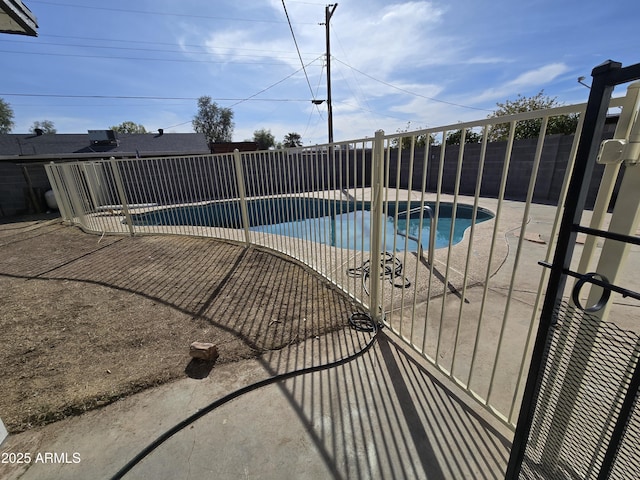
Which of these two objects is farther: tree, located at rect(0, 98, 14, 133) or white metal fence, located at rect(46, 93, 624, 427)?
tree, located at rect(0, 98, 14, 133)

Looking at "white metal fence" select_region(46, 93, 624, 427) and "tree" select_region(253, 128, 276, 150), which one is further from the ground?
"tree" select_region(253, 128, 276, 150)

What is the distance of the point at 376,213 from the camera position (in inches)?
84.8

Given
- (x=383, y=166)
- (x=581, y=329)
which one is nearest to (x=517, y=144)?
(x=383, y=166)

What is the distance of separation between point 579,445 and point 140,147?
21.2m

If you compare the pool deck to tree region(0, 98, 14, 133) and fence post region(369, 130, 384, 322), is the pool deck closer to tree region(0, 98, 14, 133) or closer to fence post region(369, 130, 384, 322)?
fence post region(369, 130, 384, 322)

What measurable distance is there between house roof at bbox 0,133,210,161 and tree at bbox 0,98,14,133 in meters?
16.5

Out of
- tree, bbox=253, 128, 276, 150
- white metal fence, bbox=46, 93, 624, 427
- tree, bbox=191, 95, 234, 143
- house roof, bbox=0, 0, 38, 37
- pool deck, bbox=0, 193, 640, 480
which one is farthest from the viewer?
tree, bbox=253, 128, 276, 150

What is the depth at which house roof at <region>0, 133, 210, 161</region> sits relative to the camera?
1476 centimetres

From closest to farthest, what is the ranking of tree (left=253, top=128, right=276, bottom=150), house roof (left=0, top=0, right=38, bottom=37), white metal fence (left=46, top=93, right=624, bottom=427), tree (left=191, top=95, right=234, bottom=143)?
white metal fence (left=46, top=93, right=624, bottom=427) → house roof (left=0, top=0, right=38, bottom=37) → tree (left=191, top=95, right=234, bottom=143) → tree (left=253, top=128, right=276, bottom=150)

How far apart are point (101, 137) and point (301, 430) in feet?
69.4

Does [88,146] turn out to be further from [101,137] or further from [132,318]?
[132,318]

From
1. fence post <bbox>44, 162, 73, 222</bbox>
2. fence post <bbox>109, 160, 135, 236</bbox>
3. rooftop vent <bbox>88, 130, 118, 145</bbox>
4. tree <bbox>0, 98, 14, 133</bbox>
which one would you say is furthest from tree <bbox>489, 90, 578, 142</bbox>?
tree <bbox>0, 98, 14, 133</bbox>

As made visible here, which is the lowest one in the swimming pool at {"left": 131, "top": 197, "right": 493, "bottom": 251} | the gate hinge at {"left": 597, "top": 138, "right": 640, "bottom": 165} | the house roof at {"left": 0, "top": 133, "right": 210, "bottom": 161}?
the swimming pool at {"left": 131, "top": 197, "right": 493, "bottom": 251}

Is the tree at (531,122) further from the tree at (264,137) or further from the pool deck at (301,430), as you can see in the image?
the tree at (264,137)
